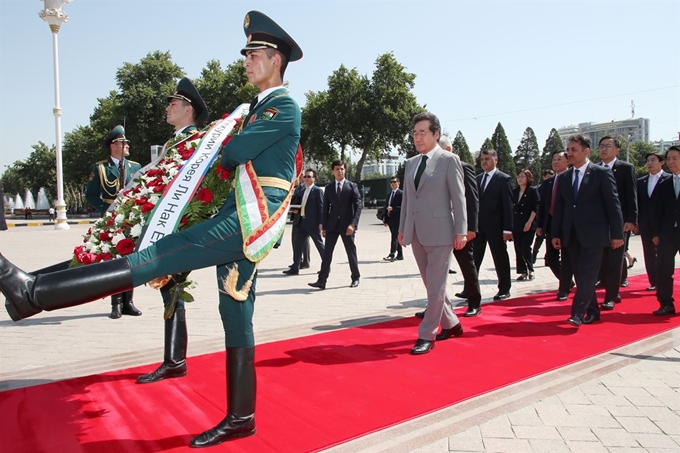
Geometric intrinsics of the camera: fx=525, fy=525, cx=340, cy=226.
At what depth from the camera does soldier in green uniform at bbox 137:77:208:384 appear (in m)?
3.92

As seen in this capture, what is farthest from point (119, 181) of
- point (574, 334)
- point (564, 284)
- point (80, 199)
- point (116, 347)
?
point (80, 199)

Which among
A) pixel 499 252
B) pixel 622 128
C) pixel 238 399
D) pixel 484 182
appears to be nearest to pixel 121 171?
pixel 238 399

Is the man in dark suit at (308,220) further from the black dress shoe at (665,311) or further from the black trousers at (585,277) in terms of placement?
the black dress shoe at (665,311)

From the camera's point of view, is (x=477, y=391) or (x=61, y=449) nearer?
(x=61, y=449)

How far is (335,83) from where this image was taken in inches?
2125

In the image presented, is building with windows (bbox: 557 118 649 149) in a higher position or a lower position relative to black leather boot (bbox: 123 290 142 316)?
higher

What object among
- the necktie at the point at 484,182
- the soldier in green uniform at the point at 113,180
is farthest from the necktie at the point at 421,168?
the soldier in green uniform at the point at 113,180

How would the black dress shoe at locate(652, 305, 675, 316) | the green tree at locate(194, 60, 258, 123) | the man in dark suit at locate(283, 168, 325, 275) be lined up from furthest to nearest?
the green tree at locate(194, 60, 258, 123) < the man in dark suit at locate(283, 168, 325, 275) < the black dress shoe at locate(652, 305, 675, 316)

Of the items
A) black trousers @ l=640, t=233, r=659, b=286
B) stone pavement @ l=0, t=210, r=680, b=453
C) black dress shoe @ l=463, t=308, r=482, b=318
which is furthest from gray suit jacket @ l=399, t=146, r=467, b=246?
black trousers @ l=640, t=233, r=659, b=286

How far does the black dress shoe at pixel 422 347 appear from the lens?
4566mm

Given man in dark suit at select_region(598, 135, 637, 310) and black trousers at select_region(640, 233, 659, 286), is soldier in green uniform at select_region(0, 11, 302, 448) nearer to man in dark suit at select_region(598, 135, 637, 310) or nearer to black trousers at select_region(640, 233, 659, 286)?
man in dark suit at select_region(598, 135, 637, 310)

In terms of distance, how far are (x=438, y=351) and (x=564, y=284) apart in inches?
123

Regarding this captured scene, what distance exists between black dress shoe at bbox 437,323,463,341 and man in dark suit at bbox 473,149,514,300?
205 centimetres

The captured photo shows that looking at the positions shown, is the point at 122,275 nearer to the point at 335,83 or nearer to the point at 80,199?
the point at 335,83
